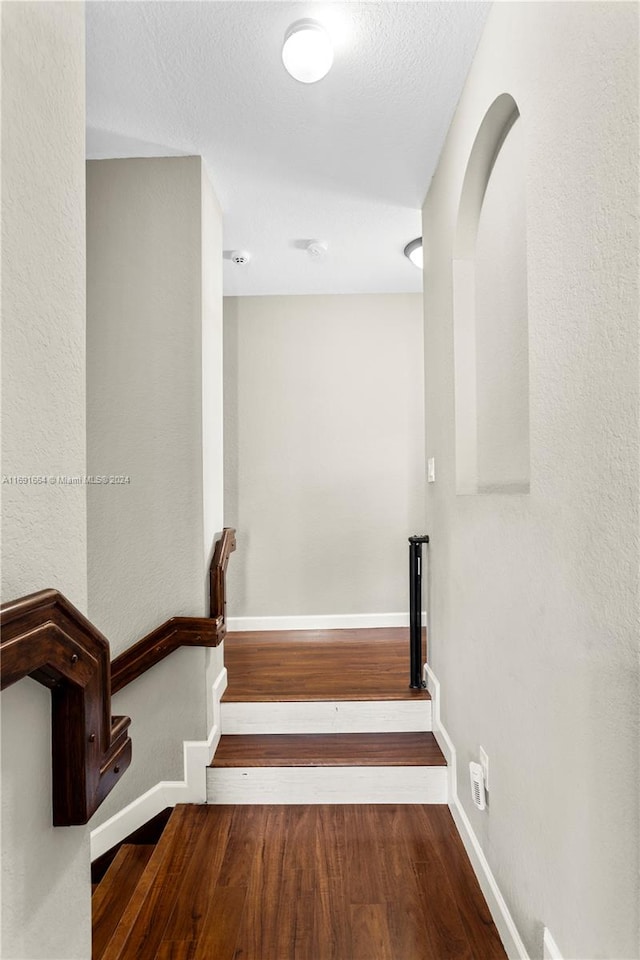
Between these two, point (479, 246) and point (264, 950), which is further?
point (479, 246)

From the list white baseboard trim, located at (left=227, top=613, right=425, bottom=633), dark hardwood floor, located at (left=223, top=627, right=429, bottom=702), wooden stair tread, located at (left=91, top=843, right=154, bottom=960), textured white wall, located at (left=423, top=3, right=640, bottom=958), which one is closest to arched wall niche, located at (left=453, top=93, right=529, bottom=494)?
textured white wall, located at (left=423, top=3, right=640, bottom=958)

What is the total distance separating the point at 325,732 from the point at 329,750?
6.9 inches

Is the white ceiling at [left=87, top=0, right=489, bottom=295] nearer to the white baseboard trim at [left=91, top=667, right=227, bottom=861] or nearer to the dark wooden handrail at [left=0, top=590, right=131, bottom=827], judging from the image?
the dark wooden handrail at [left=0, top=590, right=131, bottom=827]

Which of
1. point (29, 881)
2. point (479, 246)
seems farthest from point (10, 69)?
point (479, 246)

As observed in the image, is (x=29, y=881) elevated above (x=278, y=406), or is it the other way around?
(x=278, y=406)

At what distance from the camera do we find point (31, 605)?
0.81 meters

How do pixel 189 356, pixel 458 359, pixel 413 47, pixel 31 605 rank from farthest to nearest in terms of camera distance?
pixel 189 356, pixel 458 359, pixel 413 47, pixel 31 605

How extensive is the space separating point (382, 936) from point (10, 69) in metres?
2.13

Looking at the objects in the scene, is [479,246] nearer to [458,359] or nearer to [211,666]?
[458,359]

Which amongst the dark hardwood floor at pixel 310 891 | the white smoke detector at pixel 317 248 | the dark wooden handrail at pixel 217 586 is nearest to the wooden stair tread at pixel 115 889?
the dark hardwood floor at pixel 310 891

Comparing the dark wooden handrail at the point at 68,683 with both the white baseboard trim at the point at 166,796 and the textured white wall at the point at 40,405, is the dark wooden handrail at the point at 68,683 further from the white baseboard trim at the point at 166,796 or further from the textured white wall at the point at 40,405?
the white baseboard trim at the point at 166,796

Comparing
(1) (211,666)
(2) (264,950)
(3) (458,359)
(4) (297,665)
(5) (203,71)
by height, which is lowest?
(2) (264,950)

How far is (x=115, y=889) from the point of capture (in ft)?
6.79

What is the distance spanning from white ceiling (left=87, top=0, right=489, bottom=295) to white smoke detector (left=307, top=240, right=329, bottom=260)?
0.11m
